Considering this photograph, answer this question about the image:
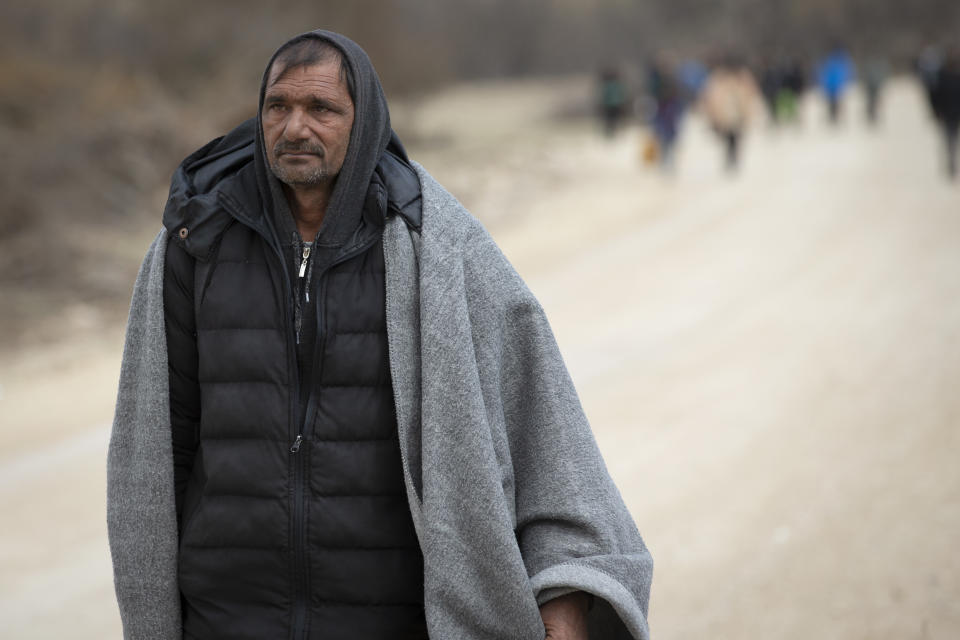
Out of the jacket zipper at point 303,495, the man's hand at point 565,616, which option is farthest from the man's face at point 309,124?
the man's hand at point 565,616

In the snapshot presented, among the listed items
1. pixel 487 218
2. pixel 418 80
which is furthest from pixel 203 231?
pixel 418 80

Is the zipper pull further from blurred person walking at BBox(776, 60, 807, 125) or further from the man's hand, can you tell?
blurred person walking at BBox(776, 60, 807, 125)

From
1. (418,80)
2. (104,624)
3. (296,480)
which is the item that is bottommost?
(104,624)

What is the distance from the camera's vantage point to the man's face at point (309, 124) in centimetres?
238

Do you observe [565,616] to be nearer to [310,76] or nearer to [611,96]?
[310,76]

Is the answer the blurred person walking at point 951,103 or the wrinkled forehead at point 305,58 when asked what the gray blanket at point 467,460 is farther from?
the blurred person walking at point 951,103

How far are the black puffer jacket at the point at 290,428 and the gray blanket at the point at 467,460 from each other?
2.4 inches

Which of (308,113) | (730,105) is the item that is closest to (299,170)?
(308,113)

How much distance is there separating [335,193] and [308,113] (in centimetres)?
18

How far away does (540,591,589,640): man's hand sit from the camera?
91.3 inches

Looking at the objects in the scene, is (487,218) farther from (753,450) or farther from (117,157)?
(753,450)

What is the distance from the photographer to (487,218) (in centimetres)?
1662

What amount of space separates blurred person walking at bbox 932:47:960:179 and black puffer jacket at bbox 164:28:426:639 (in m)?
16.7

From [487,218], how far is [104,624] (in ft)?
39.7
